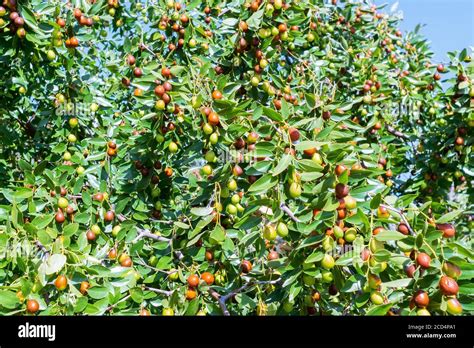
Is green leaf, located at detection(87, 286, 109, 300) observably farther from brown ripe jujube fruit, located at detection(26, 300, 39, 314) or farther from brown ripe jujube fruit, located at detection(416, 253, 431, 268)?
brown ripe jujube fruit, located at detection(416, 253, 431, 268)

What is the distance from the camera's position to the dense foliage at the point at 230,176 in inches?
68.8

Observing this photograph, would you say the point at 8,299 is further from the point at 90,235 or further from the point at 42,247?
the point at 90,235

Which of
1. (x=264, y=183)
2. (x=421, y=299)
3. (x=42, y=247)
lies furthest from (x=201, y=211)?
(x=421, y=299)

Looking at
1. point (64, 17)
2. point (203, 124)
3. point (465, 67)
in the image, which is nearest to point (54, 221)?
point (203, 124)

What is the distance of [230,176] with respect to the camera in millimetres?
2344

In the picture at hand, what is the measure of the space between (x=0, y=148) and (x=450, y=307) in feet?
12.3

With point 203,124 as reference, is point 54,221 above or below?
below

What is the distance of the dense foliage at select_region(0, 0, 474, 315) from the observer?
1.75 metres

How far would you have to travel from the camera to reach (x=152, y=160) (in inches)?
113

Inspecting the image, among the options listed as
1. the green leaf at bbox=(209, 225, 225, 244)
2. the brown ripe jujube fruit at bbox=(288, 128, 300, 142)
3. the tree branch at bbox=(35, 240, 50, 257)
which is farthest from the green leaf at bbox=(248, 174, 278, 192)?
the tree branch at bbox=(35, 240, 50, 257)

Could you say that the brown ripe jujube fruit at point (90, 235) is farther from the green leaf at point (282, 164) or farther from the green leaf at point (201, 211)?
the green leaf at point (282, 164)

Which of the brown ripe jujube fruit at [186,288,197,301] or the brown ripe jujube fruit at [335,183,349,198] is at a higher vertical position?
the brown ripe jujube fruit at [335,183,349,198]

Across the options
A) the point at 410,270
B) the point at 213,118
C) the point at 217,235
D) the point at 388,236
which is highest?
the point at 213,118
